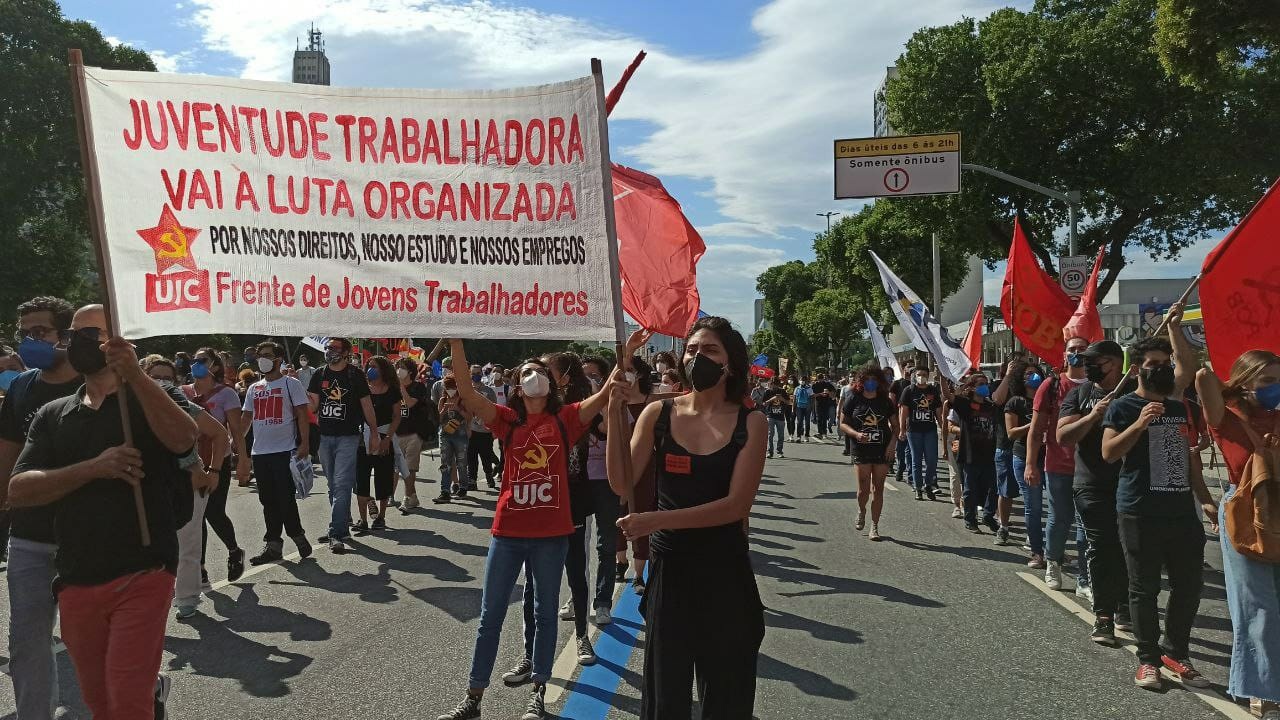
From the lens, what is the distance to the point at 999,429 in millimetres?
10047

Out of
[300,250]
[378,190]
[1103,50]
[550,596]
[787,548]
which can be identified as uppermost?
[1103,50]

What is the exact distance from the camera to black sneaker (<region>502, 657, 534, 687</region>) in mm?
5202

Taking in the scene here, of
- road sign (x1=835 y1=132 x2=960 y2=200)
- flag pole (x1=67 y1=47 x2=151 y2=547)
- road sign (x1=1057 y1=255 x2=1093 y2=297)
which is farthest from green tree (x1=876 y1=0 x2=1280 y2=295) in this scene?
flag pole (x1=67 y1=47 x2=151 y2=547)

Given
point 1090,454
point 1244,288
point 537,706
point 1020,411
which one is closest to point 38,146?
point 1020,411

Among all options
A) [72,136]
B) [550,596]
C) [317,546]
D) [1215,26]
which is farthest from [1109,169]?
[72,136]

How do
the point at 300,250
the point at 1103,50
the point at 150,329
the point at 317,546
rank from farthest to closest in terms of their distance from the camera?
the point at 1103,50, the point at 317,546, the point at 300,250, the point at 150,329

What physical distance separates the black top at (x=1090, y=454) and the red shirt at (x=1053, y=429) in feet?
3.62

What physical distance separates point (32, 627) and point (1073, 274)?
18.3 meters

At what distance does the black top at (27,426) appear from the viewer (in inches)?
161

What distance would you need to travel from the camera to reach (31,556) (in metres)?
4.11

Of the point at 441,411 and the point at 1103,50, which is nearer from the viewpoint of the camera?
the point at 441,411

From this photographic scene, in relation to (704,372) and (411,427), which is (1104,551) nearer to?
(704,372)

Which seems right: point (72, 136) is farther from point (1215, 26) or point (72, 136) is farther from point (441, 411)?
point (1215, 26)

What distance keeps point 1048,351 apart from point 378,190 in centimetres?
877
